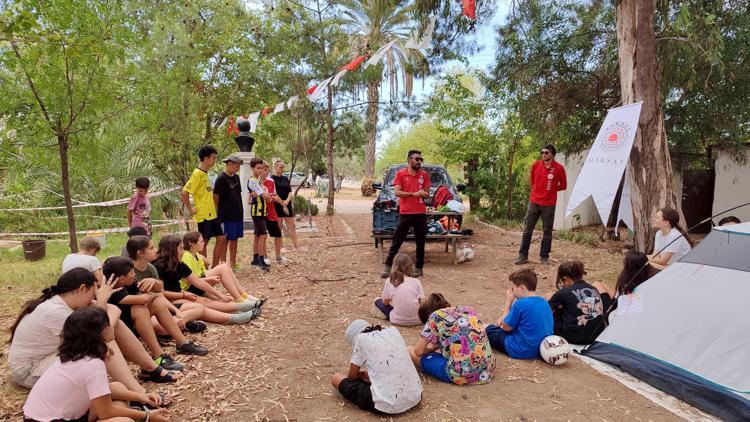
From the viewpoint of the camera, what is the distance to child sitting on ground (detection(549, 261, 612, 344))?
4.16 meters

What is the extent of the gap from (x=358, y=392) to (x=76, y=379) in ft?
5.28

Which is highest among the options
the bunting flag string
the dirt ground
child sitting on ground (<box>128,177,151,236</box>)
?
the bunting flag string

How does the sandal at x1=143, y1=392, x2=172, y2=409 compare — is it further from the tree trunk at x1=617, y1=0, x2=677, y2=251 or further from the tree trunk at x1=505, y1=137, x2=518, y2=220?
the tree trunk at x1=505, y1=137, x2=518, y2=220

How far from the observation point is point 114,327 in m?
3.19

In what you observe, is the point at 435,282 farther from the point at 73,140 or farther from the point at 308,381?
the point at 73,140

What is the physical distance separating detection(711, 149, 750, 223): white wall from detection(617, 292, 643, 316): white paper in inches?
336

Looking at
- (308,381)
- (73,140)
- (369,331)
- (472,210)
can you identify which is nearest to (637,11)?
(369,331)

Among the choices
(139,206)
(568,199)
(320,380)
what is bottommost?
(320,380)

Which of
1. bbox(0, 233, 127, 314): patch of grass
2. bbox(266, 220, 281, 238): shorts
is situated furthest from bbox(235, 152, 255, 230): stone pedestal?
bbox(266, 220, 281, 238): shorts

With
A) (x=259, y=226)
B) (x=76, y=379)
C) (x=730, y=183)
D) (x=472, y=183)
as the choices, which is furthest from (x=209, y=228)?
(x=730, y=183)

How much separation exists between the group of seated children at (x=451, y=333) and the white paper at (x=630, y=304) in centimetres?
16

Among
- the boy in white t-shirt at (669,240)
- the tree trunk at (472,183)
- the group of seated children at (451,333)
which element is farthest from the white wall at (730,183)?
the group of seated children at (451,333)

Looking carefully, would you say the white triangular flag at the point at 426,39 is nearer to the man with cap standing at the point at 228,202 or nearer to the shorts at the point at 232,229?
the man with cap standing at the point at 228,202

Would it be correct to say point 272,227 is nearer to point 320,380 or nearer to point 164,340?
point 164,340
